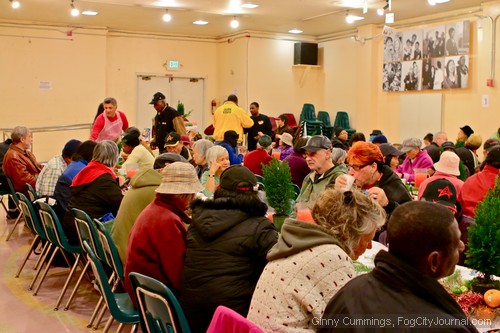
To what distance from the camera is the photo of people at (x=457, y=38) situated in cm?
1166

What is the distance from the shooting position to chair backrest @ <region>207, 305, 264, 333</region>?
2.09 m

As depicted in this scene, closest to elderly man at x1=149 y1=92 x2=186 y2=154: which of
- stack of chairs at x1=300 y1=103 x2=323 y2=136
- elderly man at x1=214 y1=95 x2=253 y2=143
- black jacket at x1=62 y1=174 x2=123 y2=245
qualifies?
elderly man at x1=214 y1=95 x2=253 y2=143

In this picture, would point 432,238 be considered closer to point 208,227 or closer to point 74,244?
point 208,227

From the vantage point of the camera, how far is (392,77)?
13578mm

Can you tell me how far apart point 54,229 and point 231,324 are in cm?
355

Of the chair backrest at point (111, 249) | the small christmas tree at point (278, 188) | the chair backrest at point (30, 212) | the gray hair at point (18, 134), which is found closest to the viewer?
the small christmas tree at point (278, 188)

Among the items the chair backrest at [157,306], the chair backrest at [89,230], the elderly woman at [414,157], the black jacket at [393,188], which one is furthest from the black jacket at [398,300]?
the elderly woman at [414,157]

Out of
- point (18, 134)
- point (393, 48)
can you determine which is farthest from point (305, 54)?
point (18, 134)

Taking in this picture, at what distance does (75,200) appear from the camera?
5.42 metres

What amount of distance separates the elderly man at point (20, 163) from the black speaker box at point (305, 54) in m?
8.87

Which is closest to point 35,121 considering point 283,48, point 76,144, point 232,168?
point 283,48

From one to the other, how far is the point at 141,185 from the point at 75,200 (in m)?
1.23

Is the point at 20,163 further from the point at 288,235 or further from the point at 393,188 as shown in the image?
the point at 288,235

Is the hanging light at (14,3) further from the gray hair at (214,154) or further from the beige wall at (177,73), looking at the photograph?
the gray hair at (214,154)
